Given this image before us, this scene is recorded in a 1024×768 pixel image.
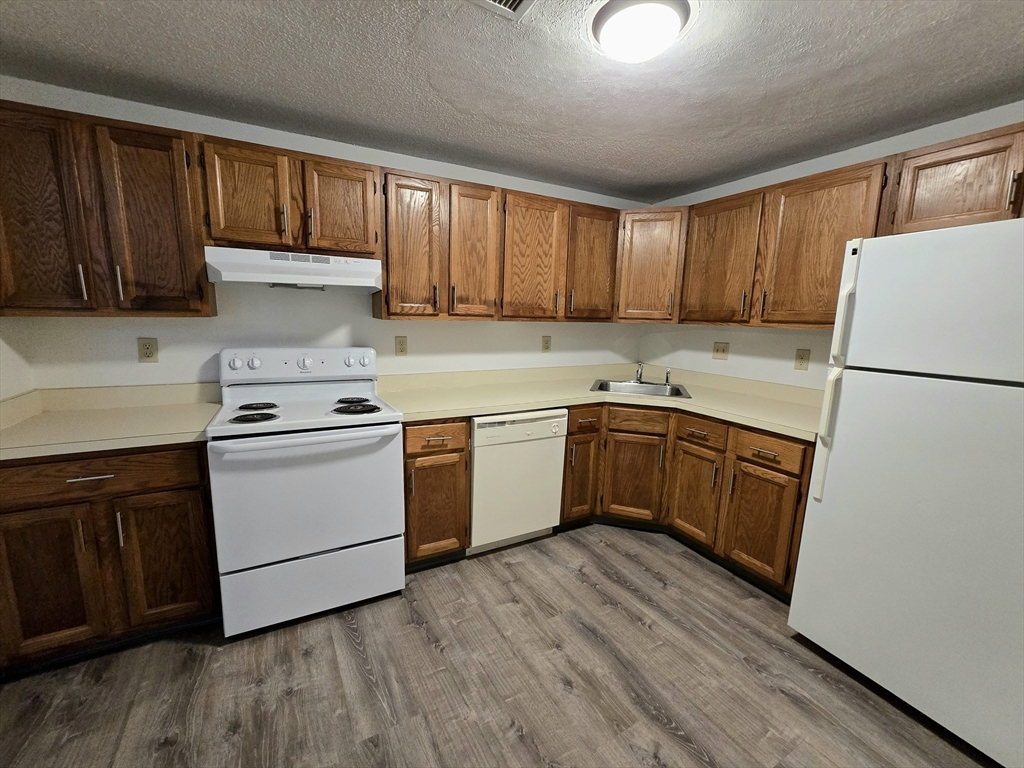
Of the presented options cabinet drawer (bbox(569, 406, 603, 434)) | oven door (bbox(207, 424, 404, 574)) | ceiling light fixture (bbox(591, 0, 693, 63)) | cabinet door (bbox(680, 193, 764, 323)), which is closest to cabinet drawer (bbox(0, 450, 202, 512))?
oven door (bbox(207, 424, 404, 574))

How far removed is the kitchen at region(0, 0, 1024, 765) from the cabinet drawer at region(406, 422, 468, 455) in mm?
19

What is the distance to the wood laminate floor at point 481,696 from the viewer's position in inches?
54.1

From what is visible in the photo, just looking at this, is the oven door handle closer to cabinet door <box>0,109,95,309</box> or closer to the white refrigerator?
cabinet door <box>0,109,95,309</box>

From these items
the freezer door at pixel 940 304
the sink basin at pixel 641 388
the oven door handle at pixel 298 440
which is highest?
the freezer door at pixel 940 304

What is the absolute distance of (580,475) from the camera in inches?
108

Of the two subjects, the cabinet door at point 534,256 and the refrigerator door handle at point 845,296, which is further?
the cabinet door at point 534,256

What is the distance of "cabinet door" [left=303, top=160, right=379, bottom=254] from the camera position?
2.04 meters

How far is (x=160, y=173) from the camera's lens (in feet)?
5.88

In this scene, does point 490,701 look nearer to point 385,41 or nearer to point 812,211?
point 385,41

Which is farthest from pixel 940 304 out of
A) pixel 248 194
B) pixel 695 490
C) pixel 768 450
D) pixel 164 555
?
pixel 164 555

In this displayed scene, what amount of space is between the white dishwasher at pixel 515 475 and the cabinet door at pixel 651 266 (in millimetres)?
1017

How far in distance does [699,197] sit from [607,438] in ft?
6.33

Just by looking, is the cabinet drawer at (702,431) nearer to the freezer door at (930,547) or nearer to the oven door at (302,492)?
the freezer door at (930,547)

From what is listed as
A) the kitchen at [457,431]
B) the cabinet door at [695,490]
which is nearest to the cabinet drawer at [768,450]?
the kitchen at [457,431]
